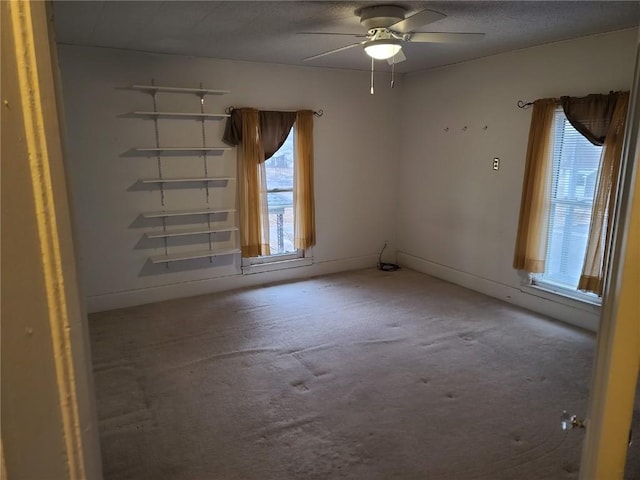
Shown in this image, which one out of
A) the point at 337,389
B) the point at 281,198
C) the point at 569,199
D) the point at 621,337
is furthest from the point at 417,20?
the point at 281,198

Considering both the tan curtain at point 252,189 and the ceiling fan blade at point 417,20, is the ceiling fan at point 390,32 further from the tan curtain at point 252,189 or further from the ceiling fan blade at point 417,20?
the tan curtain at point 252,189

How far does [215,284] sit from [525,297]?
127 inches

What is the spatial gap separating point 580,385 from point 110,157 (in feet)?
14.1

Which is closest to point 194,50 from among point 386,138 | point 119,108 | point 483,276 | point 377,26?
point 119,108

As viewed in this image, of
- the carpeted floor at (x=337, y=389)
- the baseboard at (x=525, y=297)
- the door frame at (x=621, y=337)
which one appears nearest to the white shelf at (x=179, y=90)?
the carpeted floor at (x=337, y=389)

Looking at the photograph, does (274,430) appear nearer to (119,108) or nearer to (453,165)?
(119,108)

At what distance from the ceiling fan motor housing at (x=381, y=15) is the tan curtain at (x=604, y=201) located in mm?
A: 1872

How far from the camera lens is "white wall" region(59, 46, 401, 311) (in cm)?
417

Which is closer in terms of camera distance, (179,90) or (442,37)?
(442,37)

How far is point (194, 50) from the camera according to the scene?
418 centimetres

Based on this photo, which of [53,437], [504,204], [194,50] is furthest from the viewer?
[504,204]

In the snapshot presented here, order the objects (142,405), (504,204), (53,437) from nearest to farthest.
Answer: (53,437) → (142,405) → (504,204)

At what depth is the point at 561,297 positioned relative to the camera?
4.18 m

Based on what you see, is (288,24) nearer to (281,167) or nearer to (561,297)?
(281,167)
